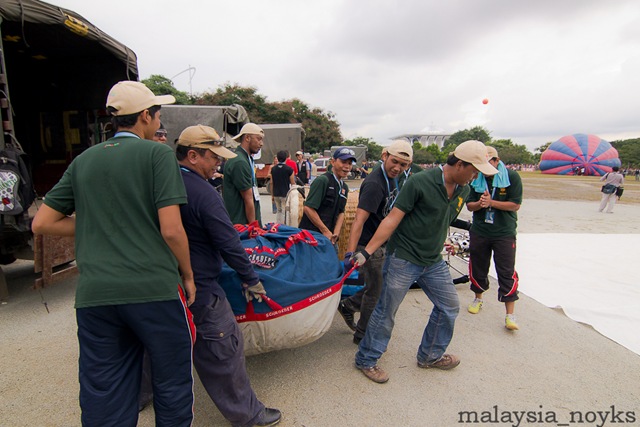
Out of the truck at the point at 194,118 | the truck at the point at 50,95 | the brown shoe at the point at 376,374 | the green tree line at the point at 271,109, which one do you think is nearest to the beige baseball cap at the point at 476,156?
the brown shoe at the point at 376,374

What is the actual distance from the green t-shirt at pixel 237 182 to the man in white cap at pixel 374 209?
1296mm

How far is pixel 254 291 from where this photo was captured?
2.20m

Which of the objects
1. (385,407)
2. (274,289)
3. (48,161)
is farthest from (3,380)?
(48,161)

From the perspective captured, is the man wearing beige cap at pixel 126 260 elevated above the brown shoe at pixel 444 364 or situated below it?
above

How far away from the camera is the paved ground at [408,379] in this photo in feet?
7.77

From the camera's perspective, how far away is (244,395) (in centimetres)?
209

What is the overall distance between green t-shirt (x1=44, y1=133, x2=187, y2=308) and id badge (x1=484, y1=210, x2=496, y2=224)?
326cm

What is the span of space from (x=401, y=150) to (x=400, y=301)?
1.29m

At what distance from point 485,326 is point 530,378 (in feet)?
3.04

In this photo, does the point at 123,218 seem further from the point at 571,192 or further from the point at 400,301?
the point at 571,192

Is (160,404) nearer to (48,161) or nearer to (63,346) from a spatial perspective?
(63,346)

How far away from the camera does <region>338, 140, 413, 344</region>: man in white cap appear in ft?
10.0

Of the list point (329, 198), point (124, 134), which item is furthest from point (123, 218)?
A: point (329, 198)

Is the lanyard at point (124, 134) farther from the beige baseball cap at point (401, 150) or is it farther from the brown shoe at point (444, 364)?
A: the brown shoe at point (444, 364)
